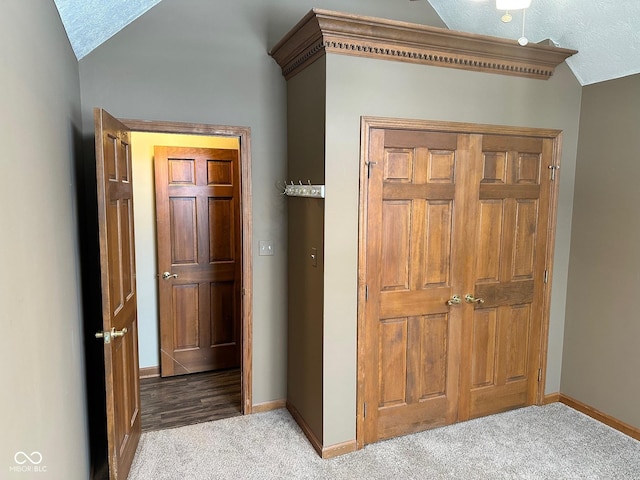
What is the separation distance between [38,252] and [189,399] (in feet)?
7.91

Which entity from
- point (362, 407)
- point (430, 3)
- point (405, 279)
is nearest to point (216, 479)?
point (362, 407)

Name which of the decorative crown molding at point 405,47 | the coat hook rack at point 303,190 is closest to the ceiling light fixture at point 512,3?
the decorative crown molding at point 405,47

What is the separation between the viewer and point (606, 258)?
120 inches

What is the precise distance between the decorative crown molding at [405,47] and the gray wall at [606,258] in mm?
520

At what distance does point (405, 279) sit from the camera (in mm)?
2793

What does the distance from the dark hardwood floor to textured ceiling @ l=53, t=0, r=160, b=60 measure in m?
2.50

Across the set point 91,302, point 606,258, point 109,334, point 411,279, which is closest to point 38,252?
point 109,334

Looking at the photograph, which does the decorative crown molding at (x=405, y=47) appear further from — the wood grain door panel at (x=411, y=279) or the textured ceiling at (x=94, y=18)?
the textured ceiling at (x=94, y=18)

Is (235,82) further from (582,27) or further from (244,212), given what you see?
(582,27)

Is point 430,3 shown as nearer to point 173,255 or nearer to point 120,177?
point 120,177

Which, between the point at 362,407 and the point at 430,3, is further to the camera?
the point at 430,3

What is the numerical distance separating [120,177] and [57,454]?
1.44m

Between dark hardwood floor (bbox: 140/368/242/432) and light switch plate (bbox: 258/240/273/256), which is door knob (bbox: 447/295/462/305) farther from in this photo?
dark hardwood floor (bbox: 140/368/242/432)

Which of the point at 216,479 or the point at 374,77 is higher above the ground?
the point at 374,77
